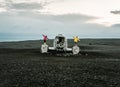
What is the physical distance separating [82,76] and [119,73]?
5.52 metres

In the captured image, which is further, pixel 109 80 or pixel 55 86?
pixel 109 80

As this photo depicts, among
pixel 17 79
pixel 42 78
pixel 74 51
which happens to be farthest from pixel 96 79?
pixel 74 51

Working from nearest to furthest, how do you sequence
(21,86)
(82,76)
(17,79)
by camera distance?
(21,86), (17,79), (82,76)

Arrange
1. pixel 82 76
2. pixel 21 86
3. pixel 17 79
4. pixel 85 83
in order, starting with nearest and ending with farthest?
pixel 21 86, pixel 85 83, pixel 17 79, pixel 82 76

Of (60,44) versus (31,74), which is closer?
(31,74)

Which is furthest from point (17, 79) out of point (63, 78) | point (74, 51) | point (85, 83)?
point (74, 51)

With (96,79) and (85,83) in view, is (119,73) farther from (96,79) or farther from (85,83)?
(85,83)

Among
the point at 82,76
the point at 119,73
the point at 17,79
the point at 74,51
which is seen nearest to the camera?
the point at 17,79

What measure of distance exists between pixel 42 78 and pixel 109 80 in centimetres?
660

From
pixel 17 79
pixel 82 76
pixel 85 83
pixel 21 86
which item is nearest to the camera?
pixel 21 86

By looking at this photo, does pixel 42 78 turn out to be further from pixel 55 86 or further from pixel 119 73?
pixel 119 73

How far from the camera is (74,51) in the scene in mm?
64625

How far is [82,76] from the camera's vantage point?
31.0 metres

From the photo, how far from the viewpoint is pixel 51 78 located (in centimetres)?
2927
